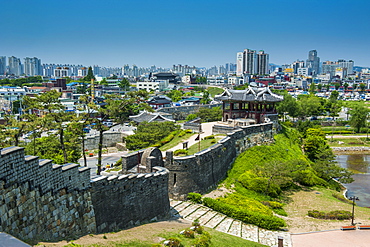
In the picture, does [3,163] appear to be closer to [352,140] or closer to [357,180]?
[357,180]

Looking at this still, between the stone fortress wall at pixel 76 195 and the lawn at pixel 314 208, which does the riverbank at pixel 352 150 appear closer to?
the lawn at pixel 314 208

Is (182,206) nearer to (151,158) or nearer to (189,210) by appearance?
(189,210)

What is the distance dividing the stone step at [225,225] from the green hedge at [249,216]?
587mm

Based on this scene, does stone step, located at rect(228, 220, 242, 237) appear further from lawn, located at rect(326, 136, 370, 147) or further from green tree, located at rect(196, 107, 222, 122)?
lawn, located at rect(326, 136, 370, 147)

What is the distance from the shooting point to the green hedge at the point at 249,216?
22.4m

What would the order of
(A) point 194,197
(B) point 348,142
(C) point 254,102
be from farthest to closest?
(B) point 348,142
(C) point 254,102
(A) point 194,197

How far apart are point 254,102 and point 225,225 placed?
22.7 metres

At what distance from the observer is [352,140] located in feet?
223

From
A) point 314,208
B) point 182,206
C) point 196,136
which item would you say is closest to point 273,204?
point 314,208

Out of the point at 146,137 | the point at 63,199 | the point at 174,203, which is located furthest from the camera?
the point at 146,137

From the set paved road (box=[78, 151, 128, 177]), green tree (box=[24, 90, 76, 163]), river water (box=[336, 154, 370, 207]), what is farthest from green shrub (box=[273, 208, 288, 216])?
paved road (box=[78, 151, 128, 177])

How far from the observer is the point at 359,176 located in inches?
1756

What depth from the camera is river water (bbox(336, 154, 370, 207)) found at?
35625 millimetres

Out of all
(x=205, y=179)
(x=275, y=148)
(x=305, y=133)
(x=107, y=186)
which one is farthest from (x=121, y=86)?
(x=107, y=186)
